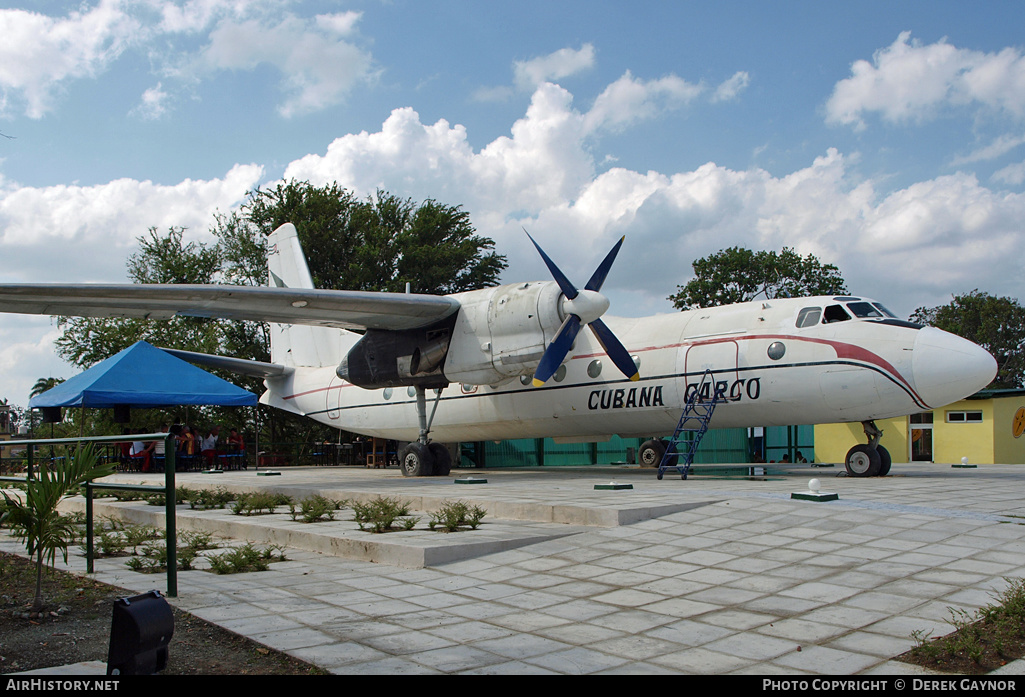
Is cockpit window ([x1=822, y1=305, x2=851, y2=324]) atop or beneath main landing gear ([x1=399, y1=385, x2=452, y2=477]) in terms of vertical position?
atop

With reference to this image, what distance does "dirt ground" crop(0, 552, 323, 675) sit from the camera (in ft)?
13.3

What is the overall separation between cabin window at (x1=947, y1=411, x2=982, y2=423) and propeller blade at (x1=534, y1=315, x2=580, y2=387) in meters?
17.5

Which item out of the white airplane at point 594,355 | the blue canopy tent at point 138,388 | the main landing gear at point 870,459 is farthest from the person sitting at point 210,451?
the main landing gear at point 870,459

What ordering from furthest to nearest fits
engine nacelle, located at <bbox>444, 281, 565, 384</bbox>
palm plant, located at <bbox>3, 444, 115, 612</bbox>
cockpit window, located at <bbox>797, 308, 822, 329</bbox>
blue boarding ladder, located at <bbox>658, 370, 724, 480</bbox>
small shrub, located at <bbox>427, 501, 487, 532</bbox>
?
engine nacelle, located at <bbox>444, 281, 565, 384</bbox>, blue boarding ladder, located at <bbox>658, 370, 724, 480</bbox>, cockpit window, located at <bbox>797, 308, 822, 329</bbox>, small shrub, located at <bbox>427, 501, 487, 532</bbox>, palm plant, located at <bbox>3, 444, 115, 612</bbox>

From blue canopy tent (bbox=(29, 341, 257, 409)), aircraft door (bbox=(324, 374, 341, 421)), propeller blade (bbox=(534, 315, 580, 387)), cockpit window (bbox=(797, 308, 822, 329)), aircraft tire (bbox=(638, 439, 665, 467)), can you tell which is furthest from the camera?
aircraft door (bbox=(324, 374, 341, 421))

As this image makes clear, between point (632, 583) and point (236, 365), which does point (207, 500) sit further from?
point (236, 365)

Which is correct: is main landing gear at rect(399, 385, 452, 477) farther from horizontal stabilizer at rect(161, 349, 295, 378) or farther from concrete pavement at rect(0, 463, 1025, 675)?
horizontal stabilizer at rect(161, 349, 295, 378)

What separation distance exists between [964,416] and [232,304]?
2316 cm

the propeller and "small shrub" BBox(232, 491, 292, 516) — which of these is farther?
the propeller

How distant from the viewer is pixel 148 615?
3.78 meters

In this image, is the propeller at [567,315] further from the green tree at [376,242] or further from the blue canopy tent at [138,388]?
the green tree at [376,242]

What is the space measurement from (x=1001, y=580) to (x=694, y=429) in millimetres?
8369

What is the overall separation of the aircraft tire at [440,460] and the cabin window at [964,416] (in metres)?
18.0

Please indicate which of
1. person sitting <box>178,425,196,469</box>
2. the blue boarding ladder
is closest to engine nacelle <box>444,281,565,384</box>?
the blue boarding ladder
